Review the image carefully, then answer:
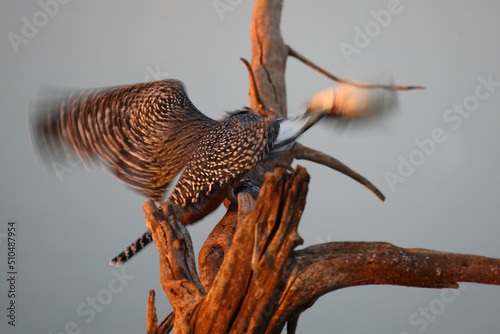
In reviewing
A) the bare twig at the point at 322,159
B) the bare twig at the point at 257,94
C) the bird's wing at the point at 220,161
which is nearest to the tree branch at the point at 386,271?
the bird's wing at the point at 220,161

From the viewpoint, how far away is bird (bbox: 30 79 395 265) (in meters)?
3.87

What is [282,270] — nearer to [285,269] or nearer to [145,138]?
[285,269]

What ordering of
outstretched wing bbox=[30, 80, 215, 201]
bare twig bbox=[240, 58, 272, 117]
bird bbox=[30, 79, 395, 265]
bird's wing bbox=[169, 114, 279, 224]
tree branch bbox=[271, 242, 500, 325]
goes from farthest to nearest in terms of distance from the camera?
bare twig bbox=[240, 58, 272, 117], outstretched wing bbox=[30, 80, 215, 201], bird bbox=[30, 79, 395, 265], bird's wing bbox=[169, 114, 279, 224], tree branch bbox=[271, 242, 500, 325]

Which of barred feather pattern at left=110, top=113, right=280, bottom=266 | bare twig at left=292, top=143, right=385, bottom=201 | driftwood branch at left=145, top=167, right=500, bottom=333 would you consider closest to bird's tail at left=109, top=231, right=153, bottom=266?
barred feather pattern at left=110, top=113, right=280, bottom=266

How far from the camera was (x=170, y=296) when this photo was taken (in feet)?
9.57

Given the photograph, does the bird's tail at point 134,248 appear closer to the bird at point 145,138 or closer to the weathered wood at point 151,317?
the bird at point 145,138

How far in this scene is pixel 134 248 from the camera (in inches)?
153

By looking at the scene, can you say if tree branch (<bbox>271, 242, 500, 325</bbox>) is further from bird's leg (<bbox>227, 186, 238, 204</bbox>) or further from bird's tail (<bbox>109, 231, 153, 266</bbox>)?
bird's tail (<bbox>109, 231, 153, 266</bbox>)

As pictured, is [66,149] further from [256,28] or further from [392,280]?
[392,280]

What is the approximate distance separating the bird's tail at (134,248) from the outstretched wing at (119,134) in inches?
19.2

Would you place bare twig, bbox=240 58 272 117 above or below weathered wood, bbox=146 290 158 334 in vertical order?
above

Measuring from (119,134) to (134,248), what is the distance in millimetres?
927

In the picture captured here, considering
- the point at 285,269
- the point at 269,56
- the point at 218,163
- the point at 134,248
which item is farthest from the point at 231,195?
the point at 269,56

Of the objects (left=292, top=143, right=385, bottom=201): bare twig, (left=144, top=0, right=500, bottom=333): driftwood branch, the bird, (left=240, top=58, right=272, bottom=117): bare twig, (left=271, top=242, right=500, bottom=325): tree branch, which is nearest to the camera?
(left=144, top=0, right=500, bottom=333): driftwood branch
